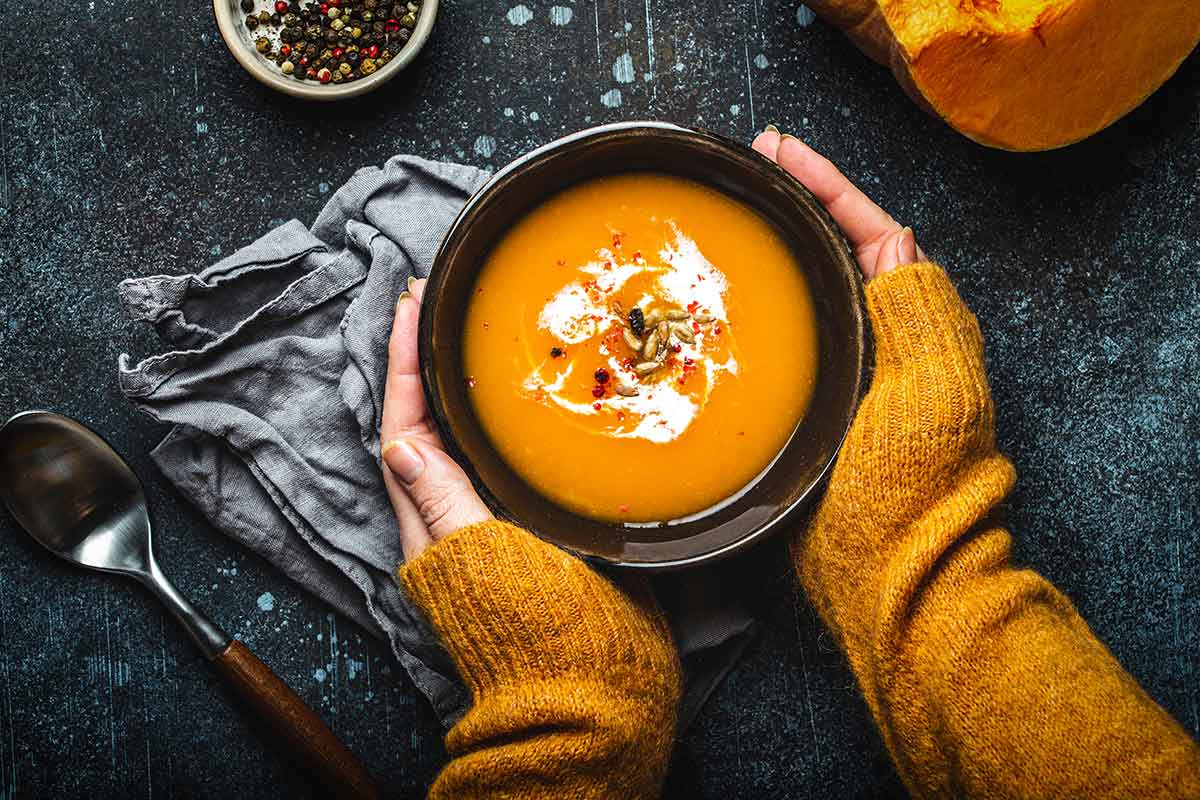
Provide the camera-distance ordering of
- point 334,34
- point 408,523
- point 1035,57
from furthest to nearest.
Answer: point 334,34, point 408,523, point 1035,57

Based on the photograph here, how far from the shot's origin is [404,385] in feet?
3.66

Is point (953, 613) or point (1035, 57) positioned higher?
point (1035, 57)

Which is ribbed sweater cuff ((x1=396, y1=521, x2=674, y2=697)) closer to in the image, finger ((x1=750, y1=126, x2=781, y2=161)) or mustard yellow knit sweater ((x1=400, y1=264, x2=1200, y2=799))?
mustard yellow knit sweater ((x1=400, y1=264, x2=1200, y2=799))

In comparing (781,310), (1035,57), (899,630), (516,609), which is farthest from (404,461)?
(1035,57)

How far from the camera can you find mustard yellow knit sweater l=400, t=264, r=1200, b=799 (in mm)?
1033

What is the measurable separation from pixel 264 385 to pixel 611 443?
1.58 feet

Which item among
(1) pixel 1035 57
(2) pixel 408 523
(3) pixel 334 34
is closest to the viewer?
(1) pixel 1035 57

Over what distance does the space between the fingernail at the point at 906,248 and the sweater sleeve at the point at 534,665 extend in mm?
522

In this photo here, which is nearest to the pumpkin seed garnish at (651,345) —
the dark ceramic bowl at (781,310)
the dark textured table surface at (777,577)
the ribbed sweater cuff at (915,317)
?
the dark ceramic bowl at (781,310)

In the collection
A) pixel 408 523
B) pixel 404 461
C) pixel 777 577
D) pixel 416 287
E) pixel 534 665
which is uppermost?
pixel 416 287

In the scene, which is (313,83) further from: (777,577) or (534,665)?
(777,577)

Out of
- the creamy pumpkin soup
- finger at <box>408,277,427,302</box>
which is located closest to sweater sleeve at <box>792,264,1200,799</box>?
the creamy pumpkin soup

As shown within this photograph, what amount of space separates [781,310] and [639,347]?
0.17 m

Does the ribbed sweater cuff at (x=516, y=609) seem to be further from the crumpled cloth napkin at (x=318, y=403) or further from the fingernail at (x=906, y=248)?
the fingernail at (x=906, y=248)
